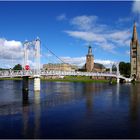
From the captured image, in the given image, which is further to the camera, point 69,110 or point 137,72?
point 137,72

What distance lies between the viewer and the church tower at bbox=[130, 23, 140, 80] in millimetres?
157875

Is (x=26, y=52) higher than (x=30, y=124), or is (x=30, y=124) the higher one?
(x=26, y=52)

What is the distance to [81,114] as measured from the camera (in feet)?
121

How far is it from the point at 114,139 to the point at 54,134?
531 cm

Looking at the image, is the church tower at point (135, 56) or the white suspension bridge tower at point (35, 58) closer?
the white suspension bridge tower at point (35, 58)

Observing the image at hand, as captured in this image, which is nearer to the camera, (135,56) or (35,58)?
(35,58)

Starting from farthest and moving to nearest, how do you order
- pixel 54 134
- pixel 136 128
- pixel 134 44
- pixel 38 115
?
pixel 134 44
pixel 38 115
pixel 136 128
pixel 54 134

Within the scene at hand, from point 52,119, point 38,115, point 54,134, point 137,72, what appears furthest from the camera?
point 137,72

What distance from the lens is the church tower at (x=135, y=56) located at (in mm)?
157875

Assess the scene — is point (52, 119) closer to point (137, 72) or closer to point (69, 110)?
point (69, 110)

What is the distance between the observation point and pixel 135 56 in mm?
164750

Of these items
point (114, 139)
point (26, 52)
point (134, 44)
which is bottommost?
point (114, 139)

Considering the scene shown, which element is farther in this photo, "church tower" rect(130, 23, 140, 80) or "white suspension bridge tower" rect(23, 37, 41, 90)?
"church tower" rect(130, 23, 140, 80)

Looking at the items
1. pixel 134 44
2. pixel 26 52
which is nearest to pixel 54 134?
pixel 26 52
